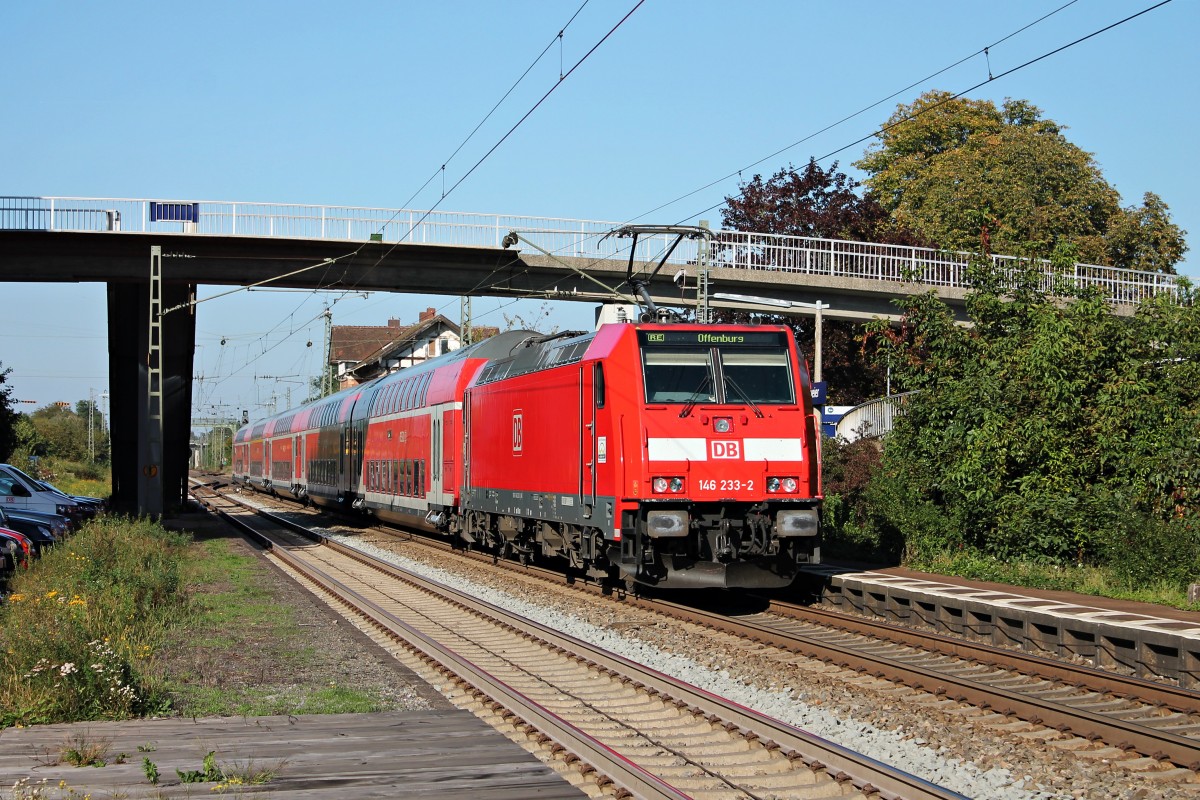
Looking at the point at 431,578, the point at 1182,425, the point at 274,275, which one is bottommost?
the point at 431,578

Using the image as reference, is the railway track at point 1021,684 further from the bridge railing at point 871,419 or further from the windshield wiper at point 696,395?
the bridge railing at point 871,419

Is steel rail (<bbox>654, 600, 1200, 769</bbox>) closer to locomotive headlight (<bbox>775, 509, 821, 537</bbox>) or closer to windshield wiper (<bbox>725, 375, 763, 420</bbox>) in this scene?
locomotive headlight (<bbox>775, 509, 821, 537</bbox>)

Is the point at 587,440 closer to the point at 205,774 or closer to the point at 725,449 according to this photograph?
the point at 725,449

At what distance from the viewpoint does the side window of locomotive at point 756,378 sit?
15258mm

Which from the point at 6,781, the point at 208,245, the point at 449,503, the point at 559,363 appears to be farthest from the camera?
the point at 208,245

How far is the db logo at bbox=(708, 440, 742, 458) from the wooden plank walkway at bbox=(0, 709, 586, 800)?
6.55 meters

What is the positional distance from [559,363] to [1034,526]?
7658mm

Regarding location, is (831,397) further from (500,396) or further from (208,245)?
(500,396)

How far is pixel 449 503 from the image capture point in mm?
24750

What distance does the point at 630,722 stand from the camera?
30.8 feet

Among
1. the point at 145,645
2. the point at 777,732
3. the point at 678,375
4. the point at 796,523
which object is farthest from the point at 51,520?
the point at 777,732

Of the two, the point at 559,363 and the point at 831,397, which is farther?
the point at 831,397

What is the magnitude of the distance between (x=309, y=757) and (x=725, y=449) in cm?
829

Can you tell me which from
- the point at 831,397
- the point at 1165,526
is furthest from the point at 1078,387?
the point at 831,397
